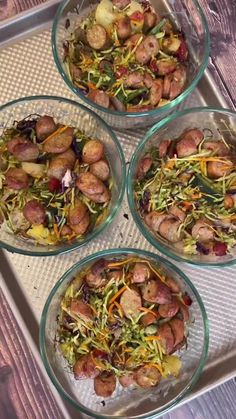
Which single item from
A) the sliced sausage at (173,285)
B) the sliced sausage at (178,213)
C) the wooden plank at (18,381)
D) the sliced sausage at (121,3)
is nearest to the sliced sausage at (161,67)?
the sliced sausage at (121,3)

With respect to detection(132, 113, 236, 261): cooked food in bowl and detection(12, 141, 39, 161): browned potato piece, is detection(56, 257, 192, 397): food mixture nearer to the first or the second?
detection(132, 113, 236, 261): cooked food in bowl

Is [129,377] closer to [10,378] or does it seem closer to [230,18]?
[10,378]

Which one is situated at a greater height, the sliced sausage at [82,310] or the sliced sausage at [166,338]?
the sliced sausage at [82,310]

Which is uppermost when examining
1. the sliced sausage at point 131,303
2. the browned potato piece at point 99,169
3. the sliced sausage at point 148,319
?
the browned potato piece at point 99,169

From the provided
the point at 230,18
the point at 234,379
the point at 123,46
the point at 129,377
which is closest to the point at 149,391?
the point at 129,377

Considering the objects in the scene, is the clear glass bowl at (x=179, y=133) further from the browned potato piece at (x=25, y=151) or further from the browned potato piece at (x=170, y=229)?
the browned potato piece at (x=25, y=151)

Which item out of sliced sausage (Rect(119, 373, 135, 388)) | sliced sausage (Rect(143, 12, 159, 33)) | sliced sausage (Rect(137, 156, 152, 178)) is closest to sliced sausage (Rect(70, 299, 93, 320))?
sliced sausage (Rect(119, 373, 135, 388))
